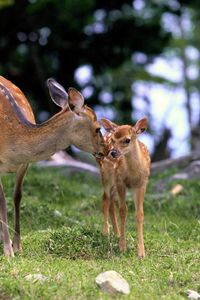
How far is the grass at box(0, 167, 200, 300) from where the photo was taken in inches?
252

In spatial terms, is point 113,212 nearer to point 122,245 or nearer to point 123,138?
point 122,245

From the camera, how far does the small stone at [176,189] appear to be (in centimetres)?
1205

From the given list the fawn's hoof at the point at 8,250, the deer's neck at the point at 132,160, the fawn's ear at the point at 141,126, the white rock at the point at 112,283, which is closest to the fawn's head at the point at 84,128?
the deer's neck at the point at 132,160

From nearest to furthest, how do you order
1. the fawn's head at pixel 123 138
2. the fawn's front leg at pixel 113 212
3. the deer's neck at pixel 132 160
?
the fawn's head at pixel 123 138, the deer's neck at pixel 132 160, the fawn's front leg at pixel 113 212

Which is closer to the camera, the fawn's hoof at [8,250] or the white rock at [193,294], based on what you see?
the white rock at [193,294]

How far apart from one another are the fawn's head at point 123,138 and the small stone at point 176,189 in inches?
140

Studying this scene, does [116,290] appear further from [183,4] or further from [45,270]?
[183,4]

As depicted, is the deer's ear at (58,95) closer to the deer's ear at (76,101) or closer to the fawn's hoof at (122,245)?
the deer's ear at (76,101)

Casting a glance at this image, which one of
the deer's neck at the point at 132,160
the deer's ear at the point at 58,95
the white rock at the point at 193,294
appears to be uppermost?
the deer's ear at the point at 58,95

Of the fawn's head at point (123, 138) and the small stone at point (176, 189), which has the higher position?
the fawn's head at point (123, 138)

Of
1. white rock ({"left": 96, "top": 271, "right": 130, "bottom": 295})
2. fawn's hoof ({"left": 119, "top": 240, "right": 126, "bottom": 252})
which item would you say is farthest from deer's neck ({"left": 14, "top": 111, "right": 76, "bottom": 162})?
white rock ({"left": 96, "top": 271, "right": 130, "bottom": 295})

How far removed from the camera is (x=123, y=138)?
26.8 feet

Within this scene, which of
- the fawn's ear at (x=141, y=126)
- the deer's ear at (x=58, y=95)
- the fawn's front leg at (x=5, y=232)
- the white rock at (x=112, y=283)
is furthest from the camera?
the fawn's ear at (x=141, y=126)

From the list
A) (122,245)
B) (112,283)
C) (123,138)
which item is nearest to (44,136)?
(123,138)
